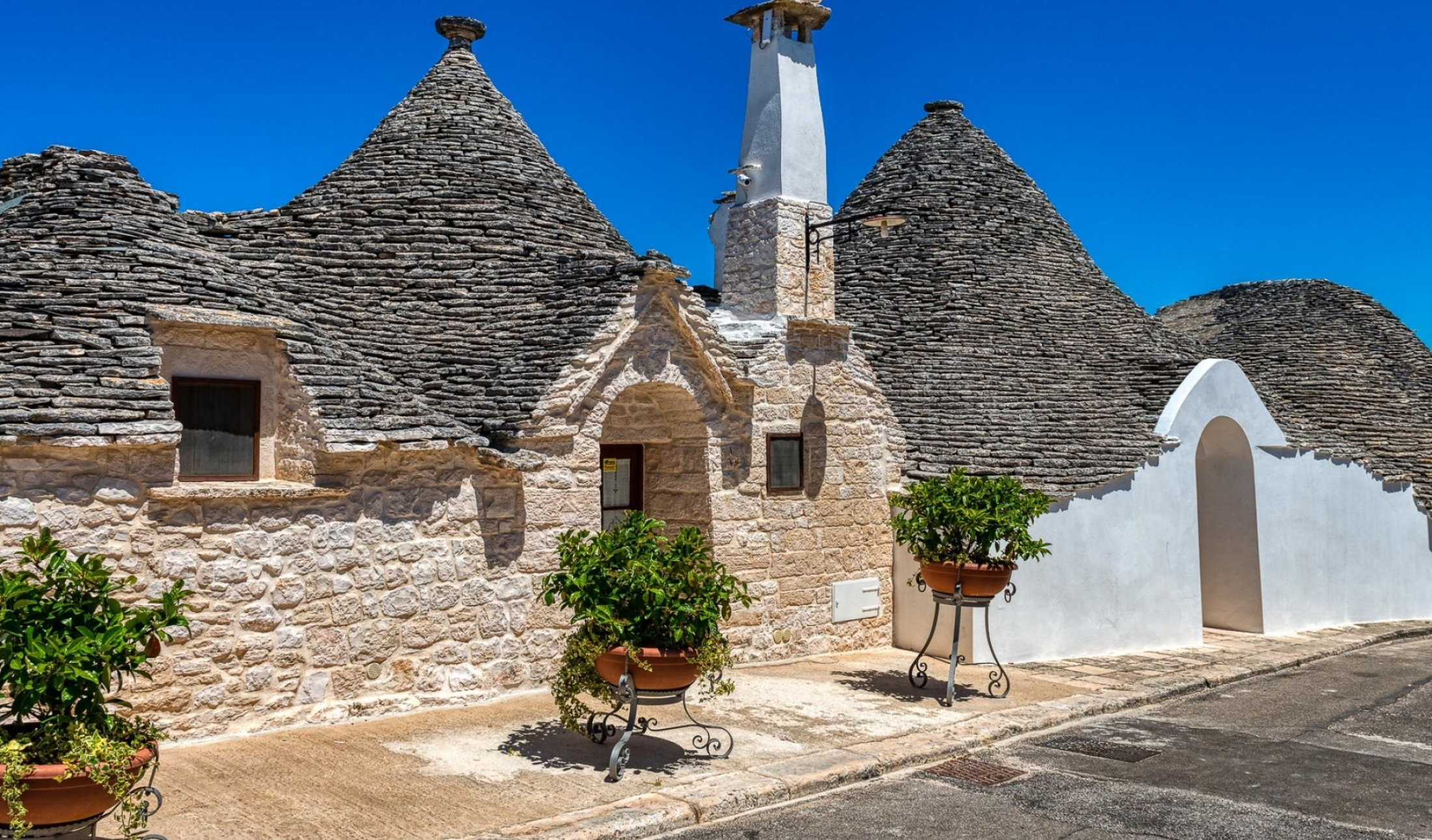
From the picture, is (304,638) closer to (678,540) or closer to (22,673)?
(678,540)

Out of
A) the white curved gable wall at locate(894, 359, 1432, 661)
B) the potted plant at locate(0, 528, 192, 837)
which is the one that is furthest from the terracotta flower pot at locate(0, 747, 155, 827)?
the white curved gable wall at locate(894, 359, 1432, 661)

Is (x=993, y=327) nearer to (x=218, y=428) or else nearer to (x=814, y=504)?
(x=814, y=504)

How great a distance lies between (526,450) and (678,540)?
2543mm

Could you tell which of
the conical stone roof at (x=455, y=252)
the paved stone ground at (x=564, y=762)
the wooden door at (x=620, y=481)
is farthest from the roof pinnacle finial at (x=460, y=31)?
the paved stone ground at (x=564, y=762)

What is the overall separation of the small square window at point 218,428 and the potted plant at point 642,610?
2861mm

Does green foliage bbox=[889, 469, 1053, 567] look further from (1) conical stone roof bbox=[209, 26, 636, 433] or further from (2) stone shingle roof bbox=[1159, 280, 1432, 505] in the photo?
(2) stone shingle roof bbox=[1159, 280, 1432, 505]

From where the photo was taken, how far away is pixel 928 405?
561 inches

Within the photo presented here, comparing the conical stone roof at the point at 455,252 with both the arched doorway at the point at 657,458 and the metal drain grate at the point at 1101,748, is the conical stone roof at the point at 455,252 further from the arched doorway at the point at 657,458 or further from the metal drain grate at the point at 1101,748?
the metal drain grate at the point at 1101,748

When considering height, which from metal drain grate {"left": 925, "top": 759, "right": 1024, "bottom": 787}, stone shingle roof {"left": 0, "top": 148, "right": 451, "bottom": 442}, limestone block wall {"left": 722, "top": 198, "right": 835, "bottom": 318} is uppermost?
limestone block wall {"left": 722, "top": 198, "right": 835, "bottom": 318}

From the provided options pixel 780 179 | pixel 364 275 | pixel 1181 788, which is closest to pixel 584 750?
pixel 1181 788

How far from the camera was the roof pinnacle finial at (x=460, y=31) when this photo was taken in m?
14.5

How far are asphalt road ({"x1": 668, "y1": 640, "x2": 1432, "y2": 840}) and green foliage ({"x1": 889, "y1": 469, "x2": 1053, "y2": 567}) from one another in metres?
1.56

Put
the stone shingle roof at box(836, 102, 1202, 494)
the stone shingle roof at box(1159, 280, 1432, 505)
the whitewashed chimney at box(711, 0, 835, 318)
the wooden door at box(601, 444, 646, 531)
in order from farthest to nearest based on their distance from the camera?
the stone shingle roof at box(1159, 280, 1432, 505)
the stone shingle roof at box(836, 102, 1202, 494)
the whitewashed chimney at box(711, 0, 835, 318)
the wooden door at box(601, 444, 646, 531)

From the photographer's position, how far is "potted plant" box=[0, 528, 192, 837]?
4.62 m
